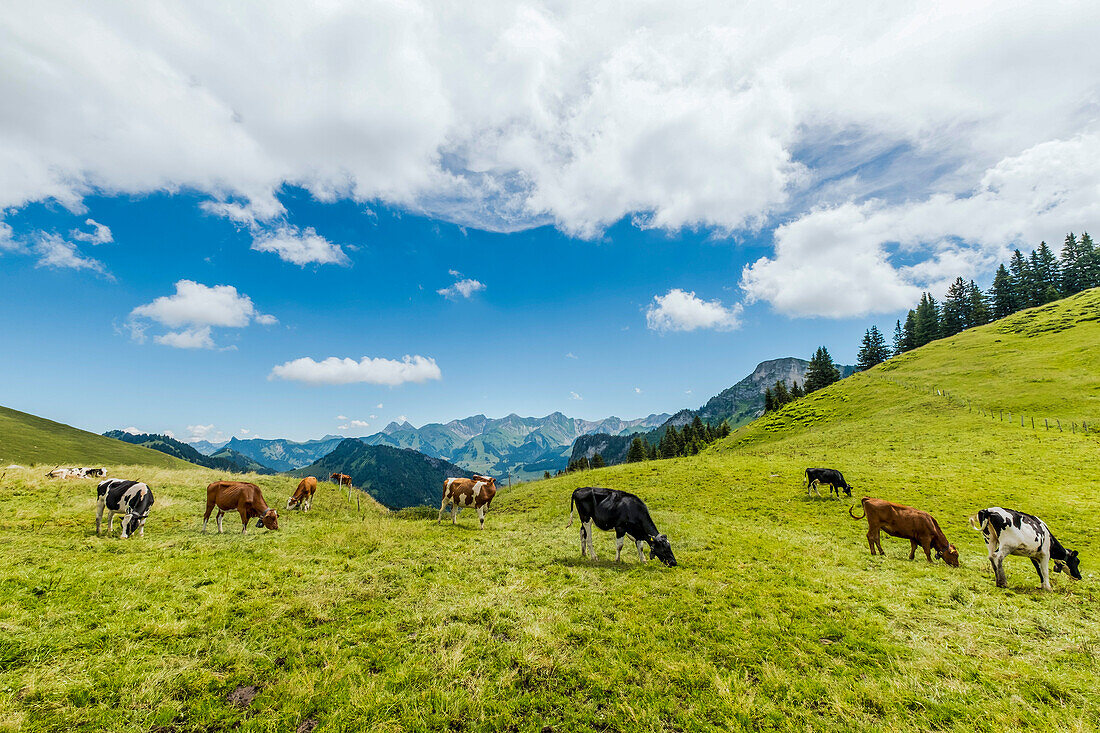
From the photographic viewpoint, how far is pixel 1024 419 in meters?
37.2

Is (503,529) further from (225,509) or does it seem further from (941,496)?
(941,496)

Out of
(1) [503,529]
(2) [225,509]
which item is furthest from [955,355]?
(2) [225,509]

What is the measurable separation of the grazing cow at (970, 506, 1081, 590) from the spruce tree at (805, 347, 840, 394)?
286ft

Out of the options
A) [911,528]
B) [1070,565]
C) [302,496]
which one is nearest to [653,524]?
[911,528]

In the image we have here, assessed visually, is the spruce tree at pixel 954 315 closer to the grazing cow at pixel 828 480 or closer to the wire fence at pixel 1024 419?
the wire fence at pixel 1024 419

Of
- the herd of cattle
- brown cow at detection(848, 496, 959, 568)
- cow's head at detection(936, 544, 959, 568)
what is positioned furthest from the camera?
brown cow at detection(848, 496, 959, 568)

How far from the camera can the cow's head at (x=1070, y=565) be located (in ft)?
37.9

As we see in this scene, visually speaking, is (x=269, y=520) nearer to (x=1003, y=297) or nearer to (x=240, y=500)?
(x=240, y=500)

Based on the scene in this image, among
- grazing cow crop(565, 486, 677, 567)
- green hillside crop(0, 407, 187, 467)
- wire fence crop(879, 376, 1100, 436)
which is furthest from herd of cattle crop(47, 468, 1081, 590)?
green hillside crop(0, 407, 187, 467)

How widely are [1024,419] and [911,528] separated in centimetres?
3933

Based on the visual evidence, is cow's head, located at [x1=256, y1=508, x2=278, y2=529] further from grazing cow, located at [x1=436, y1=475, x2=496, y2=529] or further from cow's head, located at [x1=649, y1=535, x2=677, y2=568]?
cow's head, located at [x1=649, y1=535, x2=677, y2=568]

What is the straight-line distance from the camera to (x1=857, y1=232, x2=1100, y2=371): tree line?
85.1 metres

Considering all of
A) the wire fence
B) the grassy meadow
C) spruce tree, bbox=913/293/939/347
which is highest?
spruce tree, bbox=913/293/939/347

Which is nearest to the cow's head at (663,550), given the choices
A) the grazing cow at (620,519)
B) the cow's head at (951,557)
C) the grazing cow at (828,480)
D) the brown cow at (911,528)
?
the grazing cow at (620,519)
